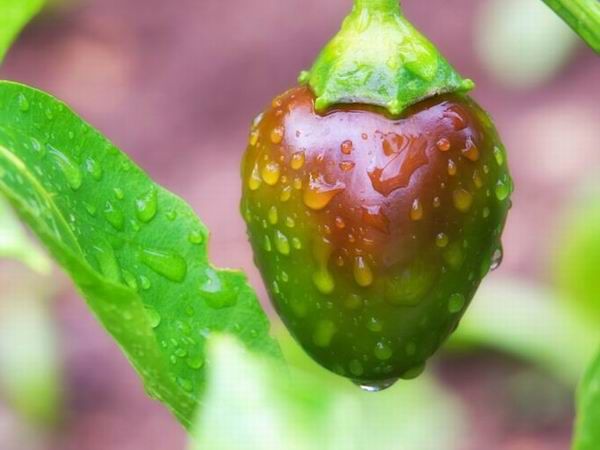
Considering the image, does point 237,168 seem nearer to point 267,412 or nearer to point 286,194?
point 286,194

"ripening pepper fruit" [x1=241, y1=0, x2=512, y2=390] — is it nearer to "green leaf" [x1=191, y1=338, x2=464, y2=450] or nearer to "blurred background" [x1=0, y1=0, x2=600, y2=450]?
"green leaf" [x1=191, y1=338, x2=464, y2=450]

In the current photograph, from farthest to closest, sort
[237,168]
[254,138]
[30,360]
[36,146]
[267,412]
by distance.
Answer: [237,168]
[30,360]
[254,138]
[36,146]
[267,412]

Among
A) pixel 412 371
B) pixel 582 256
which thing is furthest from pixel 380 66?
pixel 582 256

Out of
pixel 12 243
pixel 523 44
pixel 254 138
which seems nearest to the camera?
pixel 254 138

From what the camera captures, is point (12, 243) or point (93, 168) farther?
point (12, 243)

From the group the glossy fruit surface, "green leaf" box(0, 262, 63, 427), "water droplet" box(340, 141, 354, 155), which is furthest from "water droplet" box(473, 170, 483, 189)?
"green leaf" box(0, 262, 63, 427)
